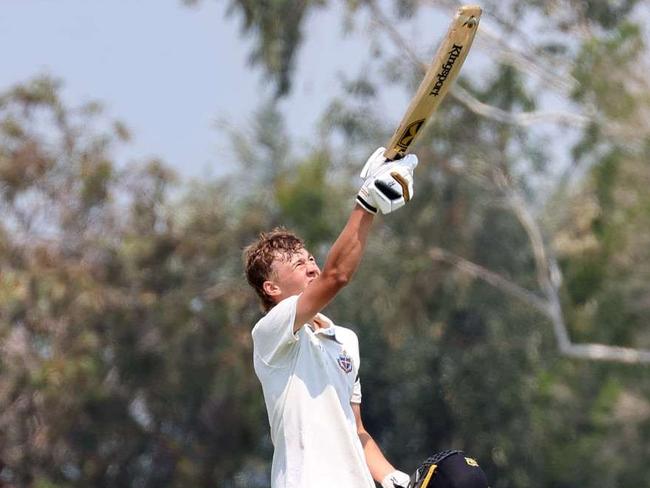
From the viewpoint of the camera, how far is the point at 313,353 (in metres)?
6.34

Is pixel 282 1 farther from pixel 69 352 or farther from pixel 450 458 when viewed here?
pixel 450 458

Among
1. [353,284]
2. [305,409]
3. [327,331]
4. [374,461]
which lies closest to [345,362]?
[327,331]

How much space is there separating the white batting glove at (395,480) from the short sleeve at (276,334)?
763mm

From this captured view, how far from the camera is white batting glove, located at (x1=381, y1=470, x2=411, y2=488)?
6617 mm

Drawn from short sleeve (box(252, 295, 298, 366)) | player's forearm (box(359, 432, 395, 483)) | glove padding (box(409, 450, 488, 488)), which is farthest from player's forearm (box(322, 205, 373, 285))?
player's forearm (box(359, 432, 395, 483))

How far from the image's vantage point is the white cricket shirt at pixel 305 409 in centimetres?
618

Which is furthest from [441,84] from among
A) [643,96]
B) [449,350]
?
[449,350]

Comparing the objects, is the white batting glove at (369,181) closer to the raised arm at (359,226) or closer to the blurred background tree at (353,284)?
the raised arm at (359,226)

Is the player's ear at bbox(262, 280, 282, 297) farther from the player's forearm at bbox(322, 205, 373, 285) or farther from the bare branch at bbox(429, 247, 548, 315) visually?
the bare branch at bbox(429, 247, 548, 315)

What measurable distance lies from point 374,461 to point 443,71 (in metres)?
1.74

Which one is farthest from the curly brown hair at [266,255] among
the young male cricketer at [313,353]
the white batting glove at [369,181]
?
the white batting glove at [369,181]

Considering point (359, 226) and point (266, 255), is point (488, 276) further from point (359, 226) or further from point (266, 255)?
point (359, 226)

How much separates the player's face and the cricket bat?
643 millimetres

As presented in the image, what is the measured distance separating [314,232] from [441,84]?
1009 inches
